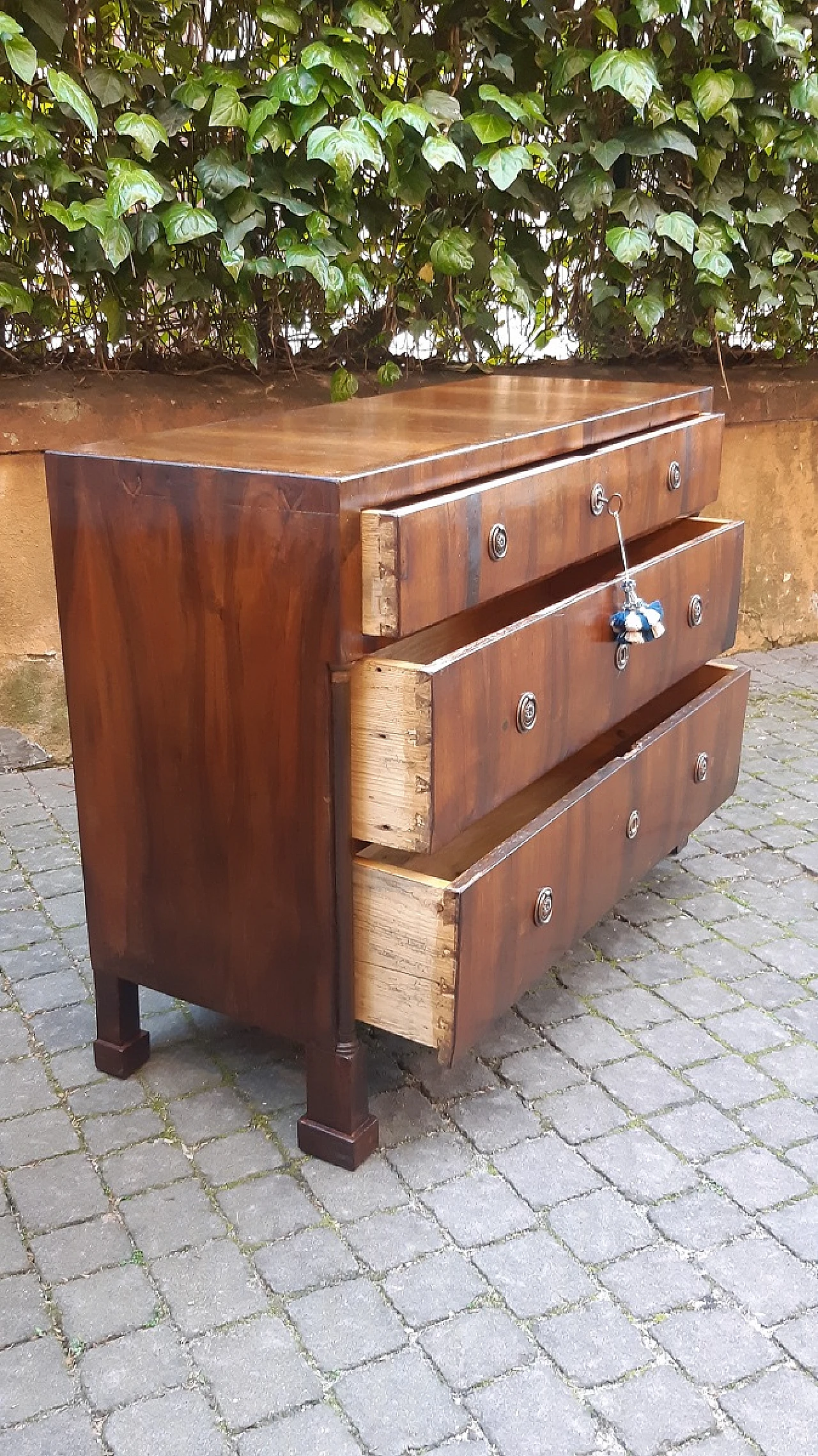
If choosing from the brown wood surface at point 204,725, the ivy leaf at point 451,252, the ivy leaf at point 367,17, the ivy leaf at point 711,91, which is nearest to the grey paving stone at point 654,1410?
the brown wood surface at point 204,725

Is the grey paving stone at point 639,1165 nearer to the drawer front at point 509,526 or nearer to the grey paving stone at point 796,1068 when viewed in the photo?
the grey paving stone at point 796,1068

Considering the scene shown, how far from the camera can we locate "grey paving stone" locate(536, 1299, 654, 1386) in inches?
64.6

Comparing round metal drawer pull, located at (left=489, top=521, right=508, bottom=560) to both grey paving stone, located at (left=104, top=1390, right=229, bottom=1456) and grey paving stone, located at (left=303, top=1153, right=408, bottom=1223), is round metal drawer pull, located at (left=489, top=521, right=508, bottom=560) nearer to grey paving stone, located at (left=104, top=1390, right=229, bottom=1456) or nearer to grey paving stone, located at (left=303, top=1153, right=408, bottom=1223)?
grey paving stone, located at (left=303, top=1153, right=408, bottom=1223)

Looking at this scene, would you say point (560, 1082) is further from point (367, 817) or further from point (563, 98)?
point (563, 98)

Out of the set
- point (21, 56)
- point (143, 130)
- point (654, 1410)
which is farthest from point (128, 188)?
point (654, 1410)

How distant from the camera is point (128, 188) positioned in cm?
303

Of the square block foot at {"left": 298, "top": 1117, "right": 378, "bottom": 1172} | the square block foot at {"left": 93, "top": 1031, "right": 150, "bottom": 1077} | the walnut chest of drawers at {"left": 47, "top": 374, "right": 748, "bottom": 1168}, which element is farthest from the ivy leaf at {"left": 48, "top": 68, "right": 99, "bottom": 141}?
the square block foot at {"left": 298, "top": 1117, "right": 378, "bottom": 1172}

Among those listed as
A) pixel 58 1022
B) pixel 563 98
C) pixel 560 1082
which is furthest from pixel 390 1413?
pixel 563 98

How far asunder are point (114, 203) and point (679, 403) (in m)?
1.50

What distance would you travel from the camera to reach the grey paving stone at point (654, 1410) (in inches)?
60.9

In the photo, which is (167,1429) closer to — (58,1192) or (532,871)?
(58,1192)

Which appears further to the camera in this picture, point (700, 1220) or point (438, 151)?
point (438, 151)

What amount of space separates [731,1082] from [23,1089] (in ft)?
4.26

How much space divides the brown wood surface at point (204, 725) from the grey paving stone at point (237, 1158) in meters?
0.22
